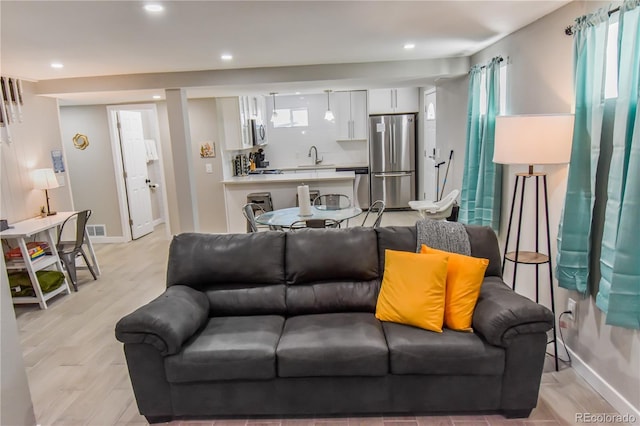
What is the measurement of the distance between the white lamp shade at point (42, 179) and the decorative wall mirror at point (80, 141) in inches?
70.5

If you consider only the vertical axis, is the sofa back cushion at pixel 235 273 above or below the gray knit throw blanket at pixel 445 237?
below

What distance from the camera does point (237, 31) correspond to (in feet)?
10.3

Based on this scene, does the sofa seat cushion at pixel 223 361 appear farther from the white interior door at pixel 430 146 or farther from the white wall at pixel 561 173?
the white interior door at pixel 430 146

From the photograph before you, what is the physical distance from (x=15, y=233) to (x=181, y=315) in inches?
109

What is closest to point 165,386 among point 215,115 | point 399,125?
point 215,115

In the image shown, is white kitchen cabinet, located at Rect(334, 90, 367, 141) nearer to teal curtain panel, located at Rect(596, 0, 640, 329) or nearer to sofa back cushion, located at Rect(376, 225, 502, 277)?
sofa back cushion, located at Rect(376, 225, 502, 277)

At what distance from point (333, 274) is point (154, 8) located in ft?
6.58

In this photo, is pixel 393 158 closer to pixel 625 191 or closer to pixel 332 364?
pixel 625 191

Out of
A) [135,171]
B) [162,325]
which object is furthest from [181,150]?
[162,325]

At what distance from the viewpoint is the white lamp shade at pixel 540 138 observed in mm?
2488

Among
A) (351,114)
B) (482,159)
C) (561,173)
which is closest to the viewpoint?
(561,173)

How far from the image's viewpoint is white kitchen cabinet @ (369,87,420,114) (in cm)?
796

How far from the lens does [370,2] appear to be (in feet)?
8.59

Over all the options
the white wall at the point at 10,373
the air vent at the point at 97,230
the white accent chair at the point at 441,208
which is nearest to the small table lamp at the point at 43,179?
the air vent at the point at 97,230
